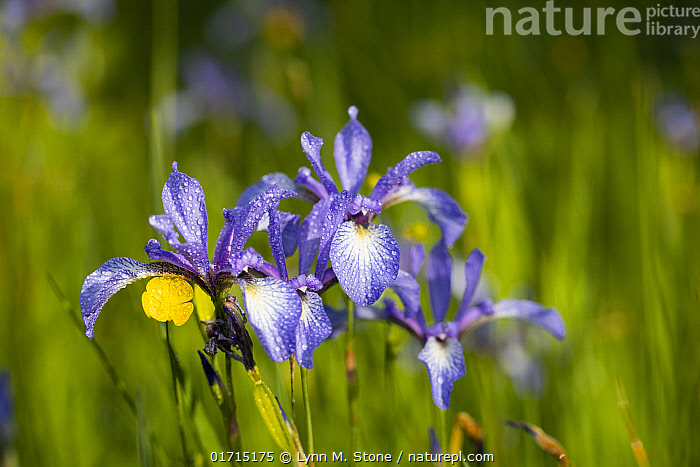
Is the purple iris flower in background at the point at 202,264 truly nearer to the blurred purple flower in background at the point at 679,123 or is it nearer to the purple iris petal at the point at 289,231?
the purple iris petal at the point at 289,231

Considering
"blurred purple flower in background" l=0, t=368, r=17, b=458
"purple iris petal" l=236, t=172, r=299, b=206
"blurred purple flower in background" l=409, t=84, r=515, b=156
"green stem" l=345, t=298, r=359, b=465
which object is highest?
"blurred purple flower in background" l=409, t=84, r=515, b=156

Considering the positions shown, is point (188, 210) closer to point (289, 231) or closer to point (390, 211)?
point (289, 231)

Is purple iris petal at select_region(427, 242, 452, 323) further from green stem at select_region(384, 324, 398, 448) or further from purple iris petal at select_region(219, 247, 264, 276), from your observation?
purple iris petal at select_region(219, 247, 264, 276)

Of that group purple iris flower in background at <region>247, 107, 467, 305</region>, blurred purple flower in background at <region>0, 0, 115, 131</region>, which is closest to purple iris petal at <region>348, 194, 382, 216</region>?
purple iris flower in background at <region>247, 107, 467, 305</region>

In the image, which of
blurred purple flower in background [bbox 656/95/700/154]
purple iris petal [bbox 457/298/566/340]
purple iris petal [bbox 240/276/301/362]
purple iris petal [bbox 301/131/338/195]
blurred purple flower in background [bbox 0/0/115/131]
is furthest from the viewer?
blurred purple flower in background [bbox 0/0/115/131]

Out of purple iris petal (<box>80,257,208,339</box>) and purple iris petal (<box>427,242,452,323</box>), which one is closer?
purple iris petal (<box>80,257,208,339</box>)

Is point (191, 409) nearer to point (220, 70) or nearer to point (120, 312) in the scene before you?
point (120, 312)

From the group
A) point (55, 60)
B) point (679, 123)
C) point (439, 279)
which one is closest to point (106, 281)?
point (439, 279)
